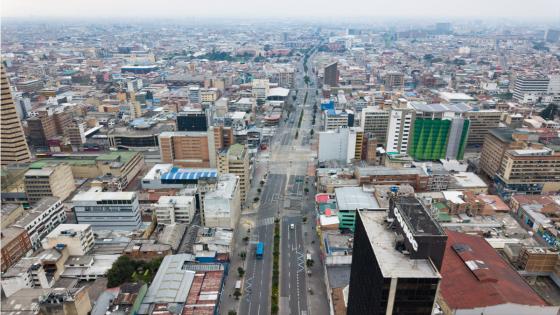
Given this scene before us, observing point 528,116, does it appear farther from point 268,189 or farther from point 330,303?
point 330,303

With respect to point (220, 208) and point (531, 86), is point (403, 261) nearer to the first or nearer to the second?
point (220, 208)

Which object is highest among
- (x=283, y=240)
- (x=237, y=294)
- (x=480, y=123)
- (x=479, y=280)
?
(x=480, y=123)

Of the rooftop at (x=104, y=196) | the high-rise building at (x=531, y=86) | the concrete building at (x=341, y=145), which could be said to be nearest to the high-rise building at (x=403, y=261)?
the rooftop at (x=104, y=196)

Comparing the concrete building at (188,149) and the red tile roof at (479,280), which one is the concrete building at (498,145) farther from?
the concrete building at (188,149)

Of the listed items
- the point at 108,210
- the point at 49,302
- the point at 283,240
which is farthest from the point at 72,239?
the point at 283,240

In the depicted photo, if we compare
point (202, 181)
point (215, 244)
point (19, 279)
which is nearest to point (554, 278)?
point (215, 244)

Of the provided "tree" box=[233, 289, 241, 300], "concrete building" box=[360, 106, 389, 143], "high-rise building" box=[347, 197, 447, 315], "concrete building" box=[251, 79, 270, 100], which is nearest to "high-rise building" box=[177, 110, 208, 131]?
"concrete building" box=[360, 106, 389, 143]
